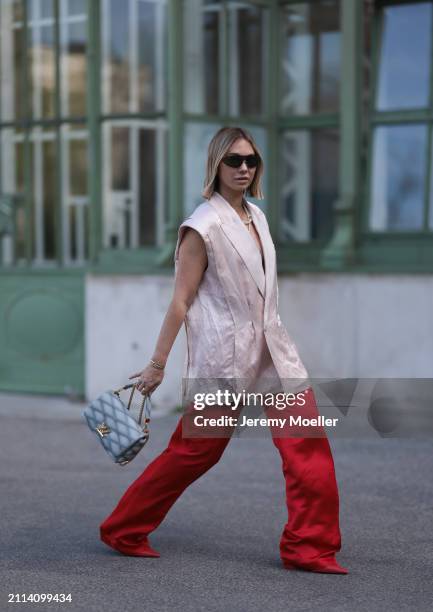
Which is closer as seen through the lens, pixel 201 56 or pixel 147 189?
pixel 201 56

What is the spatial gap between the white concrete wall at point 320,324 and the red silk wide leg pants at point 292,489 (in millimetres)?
4955

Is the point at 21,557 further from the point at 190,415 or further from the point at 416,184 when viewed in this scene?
the point at 416,184

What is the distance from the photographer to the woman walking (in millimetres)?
5117

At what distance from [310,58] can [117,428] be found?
6.91 metres

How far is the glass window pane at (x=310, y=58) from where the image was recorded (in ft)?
36.8

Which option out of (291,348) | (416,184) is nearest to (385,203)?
(416,184)

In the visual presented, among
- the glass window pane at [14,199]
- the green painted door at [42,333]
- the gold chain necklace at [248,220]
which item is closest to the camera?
the gold chain necklace at [248,220]

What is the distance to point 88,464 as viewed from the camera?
802cm

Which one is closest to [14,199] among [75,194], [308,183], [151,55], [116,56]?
[75,194]

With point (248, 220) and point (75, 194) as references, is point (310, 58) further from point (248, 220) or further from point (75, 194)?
point (248, 220)

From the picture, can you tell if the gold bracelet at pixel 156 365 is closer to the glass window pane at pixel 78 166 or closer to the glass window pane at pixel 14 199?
the glass window pane at pixel 78 166

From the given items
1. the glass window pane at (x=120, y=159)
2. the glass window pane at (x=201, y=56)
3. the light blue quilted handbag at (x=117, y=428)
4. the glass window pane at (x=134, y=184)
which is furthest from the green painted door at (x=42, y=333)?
the light blue quilted handbag at (x=117, y=428)

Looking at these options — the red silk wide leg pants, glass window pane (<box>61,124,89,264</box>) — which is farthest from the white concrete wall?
the red silk wide leg pants

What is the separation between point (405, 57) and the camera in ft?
36.0
